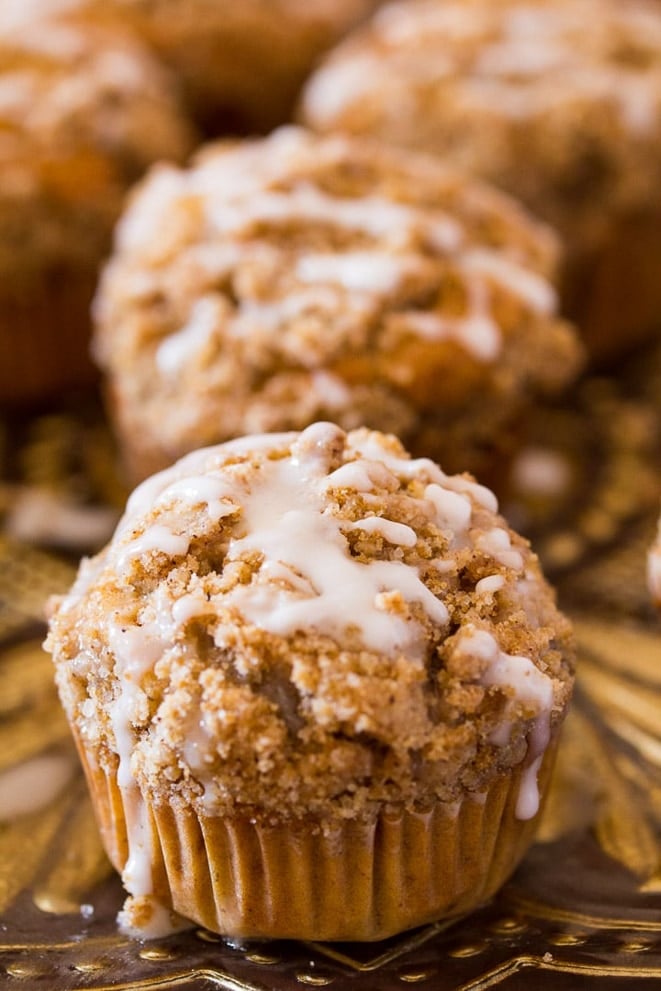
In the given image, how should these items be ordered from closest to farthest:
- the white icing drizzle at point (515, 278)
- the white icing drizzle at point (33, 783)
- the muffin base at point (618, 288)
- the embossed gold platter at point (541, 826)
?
the embossed gold platter at point (541, 826) < the white icing drizzle at point (33, 783) < the white icing drizzle at point (515, 278) < the muffin base at point (618, 288)

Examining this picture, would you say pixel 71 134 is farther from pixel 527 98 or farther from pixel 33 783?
pixel 33 783

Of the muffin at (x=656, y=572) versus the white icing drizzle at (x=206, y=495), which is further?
the muffin at (x=656, y=572)

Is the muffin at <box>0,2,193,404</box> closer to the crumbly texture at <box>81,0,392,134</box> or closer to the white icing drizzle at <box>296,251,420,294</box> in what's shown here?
the crumbly texture at <box>81,0,392,134</box>

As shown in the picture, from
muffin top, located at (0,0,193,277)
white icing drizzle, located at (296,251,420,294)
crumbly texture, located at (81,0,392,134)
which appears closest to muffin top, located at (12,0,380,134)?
crumbly texture, located at (81,0,392,134)

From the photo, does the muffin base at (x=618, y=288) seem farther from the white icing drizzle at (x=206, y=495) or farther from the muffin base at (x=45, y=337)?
the white icing drizzle at (x=206, y=495)

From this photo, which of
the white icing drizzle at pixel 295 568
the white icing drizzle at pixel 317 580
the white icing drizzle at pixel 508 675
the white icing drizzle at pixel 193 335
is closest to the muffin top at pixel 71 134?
the white icing drizzle at pixel 193 335

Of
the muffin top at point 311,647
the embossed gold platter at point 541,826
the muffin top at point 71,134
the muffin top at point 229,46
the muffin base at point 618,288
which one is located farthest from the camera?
the muffin top at point 229,46

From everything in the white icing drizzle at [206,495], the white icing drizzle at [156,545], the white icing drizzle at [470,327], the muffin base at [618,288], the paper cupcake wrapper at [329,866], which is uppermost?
the muffin base at [618,288]
